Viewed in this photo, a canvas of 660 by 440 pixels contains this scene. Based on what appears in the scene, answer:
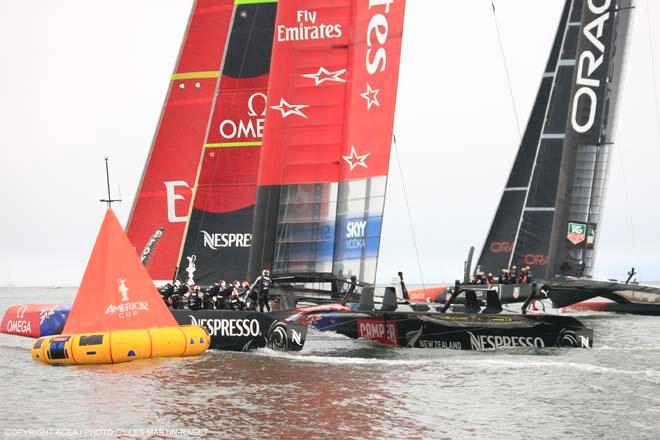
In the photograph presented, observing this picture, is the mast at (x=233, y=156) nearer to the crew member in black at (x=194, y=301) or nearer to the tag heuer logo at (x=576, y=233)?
the crew member in black at (x=194, y=301)

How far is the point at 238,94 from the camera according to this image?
27.8m

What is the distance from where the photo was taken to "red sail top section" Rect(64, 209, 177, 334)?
20.8 m

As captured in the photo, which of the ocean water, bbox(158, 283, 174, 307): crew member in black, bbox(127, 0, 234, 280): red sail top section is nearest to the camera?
the ocean water

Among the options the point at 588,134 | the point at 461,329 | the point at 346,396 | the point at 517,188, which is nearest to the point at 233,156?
the point at 461,329

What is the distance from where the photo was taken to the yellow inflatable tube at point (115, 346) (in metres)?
20.1

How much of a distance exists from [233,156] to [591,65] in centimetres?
1080

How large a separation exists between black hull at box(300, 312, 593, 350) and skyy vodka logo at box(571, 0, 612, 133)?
34.9 ft

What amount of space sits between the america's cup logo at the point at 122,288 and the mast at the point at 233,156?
239 inches

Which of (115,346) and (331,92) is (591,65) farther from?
(115,346)

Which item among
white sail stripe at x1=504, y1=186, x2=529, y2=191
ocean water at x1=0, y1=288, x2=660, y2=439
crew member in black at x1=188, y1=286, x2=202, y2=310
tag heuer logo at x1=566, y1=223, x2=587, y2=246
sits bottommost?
ocean water at x1=0, y1=288, x2=660, y2=439

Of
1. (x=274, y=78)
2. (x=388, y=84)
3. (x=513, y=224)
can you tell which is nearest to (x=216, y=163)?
(x=274, y=78)

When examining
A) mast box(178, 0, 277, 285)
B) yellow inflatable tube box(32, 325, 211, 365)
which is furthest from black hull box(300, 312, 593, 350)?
mast box(178, 0, 277, 285)

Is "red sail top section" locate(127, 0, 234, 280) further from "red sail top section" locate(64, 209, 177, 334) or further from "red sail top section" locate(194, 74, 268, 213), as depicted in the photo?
"red sail top section" locate(64, 209, 177, 334)

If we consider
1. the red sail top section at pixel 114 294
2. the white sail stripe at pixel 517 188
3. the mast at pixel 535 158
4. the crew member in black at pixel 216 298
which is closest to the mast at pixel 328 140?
the crew member in black at pixel 216 298
